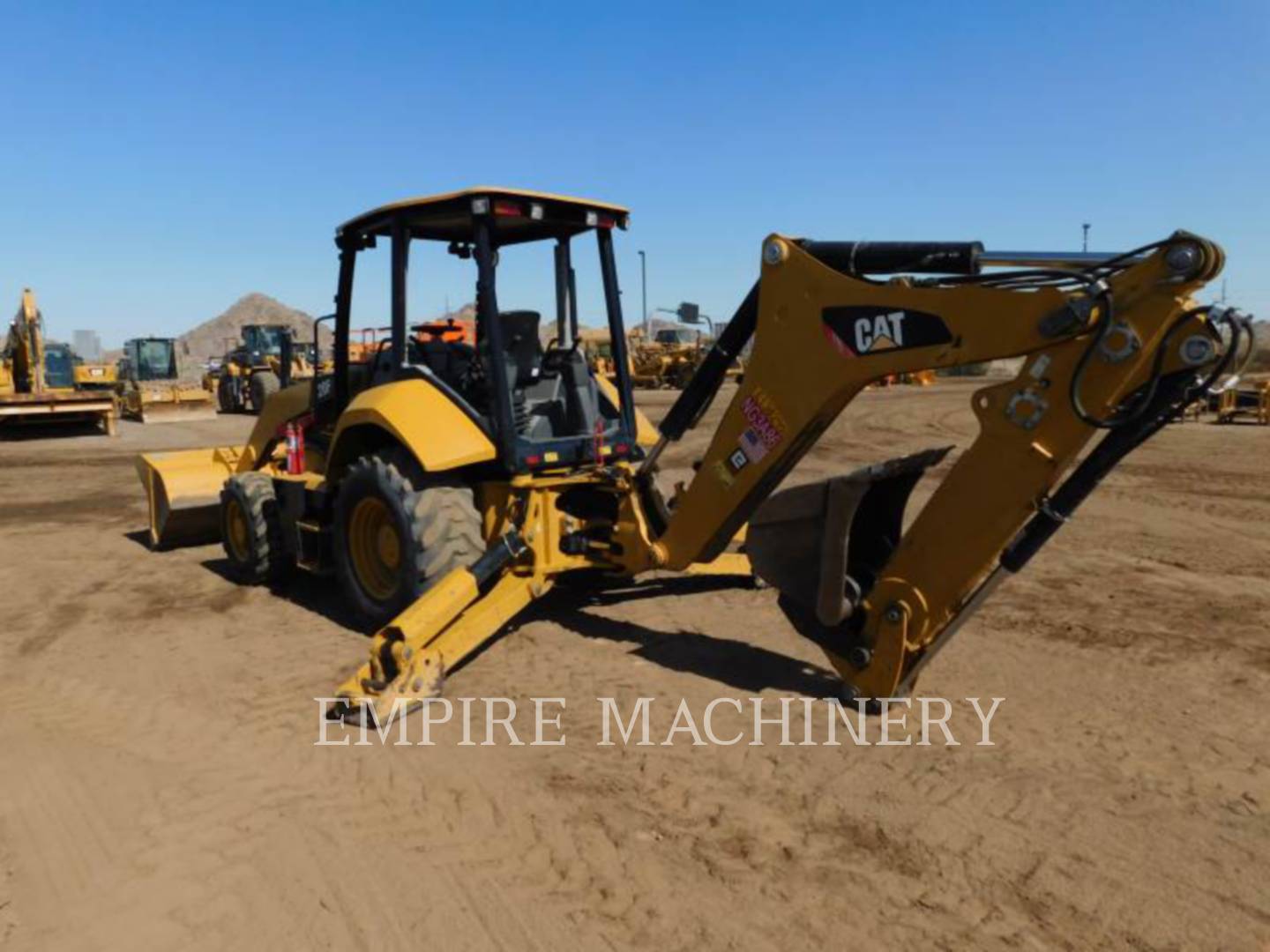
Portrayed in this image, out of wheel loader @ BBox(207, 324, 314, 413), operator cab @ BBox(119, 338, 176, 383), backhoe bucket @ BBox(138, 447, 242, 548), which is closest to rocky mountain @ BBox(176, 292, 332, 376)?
operator cab @ BBox(119, 338, 176, 383)

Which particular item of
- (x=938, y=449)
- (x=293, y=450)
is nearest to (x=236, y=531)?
(x=293, y=450)

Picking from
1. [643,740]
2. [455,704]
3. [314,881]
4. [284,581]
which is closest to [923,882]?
[643,740]

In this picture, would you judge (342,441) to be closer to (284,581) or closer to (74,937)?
(284,581)

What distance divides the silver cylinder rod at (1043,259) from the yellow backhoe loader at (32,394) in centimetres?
Answer: 2048

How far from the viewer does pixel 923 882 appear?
3070 mm

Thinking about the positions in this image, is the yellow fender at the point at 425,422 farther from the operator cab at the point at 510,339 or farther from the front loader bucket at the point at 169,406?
the front loader bucket at the point at 169,406

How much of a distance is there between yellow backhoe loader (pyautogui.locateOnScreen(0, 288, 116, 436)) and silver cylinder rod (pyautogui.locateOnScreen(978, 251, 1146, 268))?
20480 mm

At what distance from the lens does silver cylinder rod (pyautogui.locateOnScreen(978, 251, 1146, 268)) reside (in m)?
3.56

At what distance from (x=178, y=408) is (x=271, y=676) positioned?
22583 mm

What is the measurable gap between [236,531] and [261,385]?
61.3 feet

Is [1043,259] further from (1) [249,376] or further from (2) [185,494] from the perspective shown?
(1) [249,376]

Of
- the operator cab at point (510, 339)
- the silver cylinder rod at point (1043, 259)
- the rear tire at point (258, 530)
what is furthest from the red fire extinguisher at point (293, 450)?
the silver cylinder rod at point (1043, 259)

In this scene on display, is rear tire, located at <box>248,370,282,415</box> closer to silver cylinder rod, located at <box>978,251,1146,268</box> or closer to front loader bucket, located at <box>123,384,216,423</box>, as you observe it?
front loader bucket, located at <box>123,384,216,423</box>

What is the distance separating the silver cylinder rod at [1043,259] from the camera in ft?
11.7
